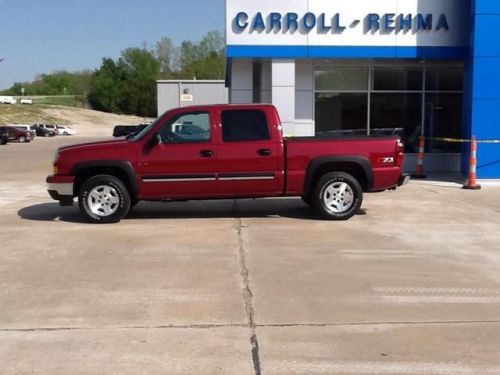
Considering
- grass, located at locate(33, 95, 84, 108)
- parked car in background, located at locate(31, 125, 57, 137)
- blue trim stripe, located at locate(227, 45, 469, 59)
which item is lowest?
parked car in background, located at locate(31, 125, 57, 137)

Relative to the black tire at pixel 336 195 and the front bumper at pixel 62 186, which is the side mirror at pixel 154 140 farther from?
the black tire at pixel 336 195

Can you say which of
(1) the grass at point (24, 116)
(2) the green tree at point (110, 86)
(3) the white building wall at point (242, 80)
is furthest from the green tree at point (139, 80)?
(3) the white building wall at point (242, 80)

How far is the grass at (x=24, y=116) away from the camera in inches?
3413

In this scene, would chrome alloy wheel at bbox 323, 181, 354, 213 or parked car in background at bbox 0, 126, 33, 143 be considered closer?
chrome alloy wheel at bbox 323, 181, 354, 213

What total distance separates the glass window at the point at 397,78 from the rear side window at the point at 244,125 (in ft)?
28.8

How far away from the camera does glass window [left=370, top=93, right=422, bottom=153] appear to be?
741 inches

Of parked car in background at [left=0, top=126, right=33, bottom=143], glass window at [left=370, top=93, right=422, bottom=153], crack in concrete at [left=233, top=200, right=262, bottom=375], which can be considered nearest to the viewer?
crack in concrete at [left=233, top=200, right=262, bottom=375]

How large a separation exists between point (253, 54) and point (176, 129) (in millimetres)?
7176

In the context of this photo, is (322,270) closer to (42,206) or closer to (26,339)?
(26,339)

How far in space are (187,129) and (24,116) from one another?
280 ft

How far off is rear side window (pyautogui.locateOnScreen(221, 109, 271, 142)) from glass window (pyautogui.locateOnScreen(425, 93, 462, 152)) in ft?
31.4

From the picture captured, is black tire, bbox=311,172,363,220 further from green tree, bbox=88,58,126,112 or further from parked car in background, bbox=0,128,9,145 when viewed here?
green tree, bbox=88,58,126,112

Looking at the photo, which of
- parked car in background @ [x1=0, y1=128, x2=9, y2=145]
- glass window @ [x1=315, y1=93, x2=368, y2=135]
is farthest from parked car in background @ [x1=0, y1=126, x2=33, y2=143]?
glass window @ [x1=315, y1=93, x2=368, y2=135]

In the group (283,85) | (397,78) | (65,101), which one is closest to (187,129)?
(283,85)
